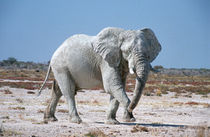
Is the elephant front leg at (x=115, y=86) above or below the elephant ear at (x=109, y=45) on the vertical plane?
below

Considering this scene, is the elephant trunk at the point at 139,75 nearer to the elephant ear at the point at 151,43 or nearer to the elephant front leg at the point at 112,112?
the elephant ear at the point at 151,43

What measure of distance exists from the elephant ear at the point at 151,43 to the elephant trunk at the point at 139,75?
0.69 m

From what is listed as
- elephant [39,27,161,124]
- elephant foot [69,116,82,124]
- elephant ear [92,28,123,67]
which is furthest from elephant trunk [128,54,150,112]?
elephant foot [69,116,82,124]

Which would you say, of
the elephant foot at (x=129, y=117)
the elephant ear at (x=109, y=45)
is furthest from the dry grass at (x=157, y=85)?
the elephant ear at (x=109, y=45)

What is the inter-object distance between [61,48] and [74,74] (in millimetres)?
1080

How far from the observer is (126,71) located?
12.9 m

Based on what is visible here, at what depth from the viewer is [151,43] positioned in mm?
12781

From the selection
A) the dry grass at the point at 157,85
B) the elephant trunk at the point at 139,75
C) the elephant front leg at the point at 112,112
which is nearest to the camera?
the elephant trunk at the point at 139,75

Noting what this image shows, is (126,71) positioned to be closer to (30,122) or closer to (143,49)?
(143,49)

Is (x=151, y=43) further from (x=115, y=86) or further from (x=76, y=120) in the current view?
(x=76, y=120)

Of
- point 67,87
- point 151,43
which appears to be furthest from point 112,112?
point 151,43

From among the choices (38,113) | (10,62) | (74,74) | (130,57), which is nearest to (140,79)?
(130,57)

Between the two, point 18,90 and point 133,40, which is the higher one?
point 133,40

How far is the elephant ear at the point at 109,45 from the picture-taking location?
12576mm
